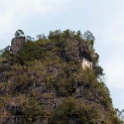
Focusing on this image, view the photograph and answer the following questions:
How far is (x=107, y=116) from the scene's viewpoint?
932 inches

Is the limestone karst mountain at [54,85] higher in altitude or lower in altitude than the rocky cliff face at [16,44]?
lower

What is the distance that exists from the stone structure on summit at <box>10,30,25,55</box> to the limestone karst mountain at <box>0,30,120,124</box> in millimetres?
446

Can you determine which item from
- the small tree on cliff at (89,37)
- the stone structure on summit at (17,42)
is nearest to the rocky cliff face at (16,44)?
the stone structure on summit at (17,42)

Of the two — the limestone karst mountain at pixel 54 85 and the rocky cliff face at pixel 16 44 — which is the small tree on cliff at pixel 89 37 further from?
the rocky cliff face at pixel 16 44

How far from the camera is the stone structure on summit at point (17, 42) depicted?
92.8ft

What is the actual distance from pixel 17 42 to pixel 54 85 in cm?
586

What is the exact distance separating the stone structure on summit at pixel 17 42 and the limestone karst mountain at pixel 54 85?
45cm

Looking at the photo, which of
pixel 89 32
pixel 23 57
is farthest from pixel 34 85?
pixel 89 32

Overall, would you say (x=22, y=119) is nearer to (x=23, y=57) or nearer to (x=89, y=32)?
(x=23, y=57)

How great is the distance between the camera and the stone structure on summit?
28.3m

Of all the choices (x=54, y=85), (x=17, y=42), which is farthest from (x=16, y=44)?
(x=54, y=85)

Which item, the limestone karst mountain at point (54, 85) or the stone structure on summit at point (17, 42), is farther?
the stone structure on summit at point (17, 42)

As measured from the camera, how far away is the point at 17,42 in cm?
2873

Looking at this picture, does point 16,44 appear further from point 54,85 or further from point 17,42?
point 54,85
